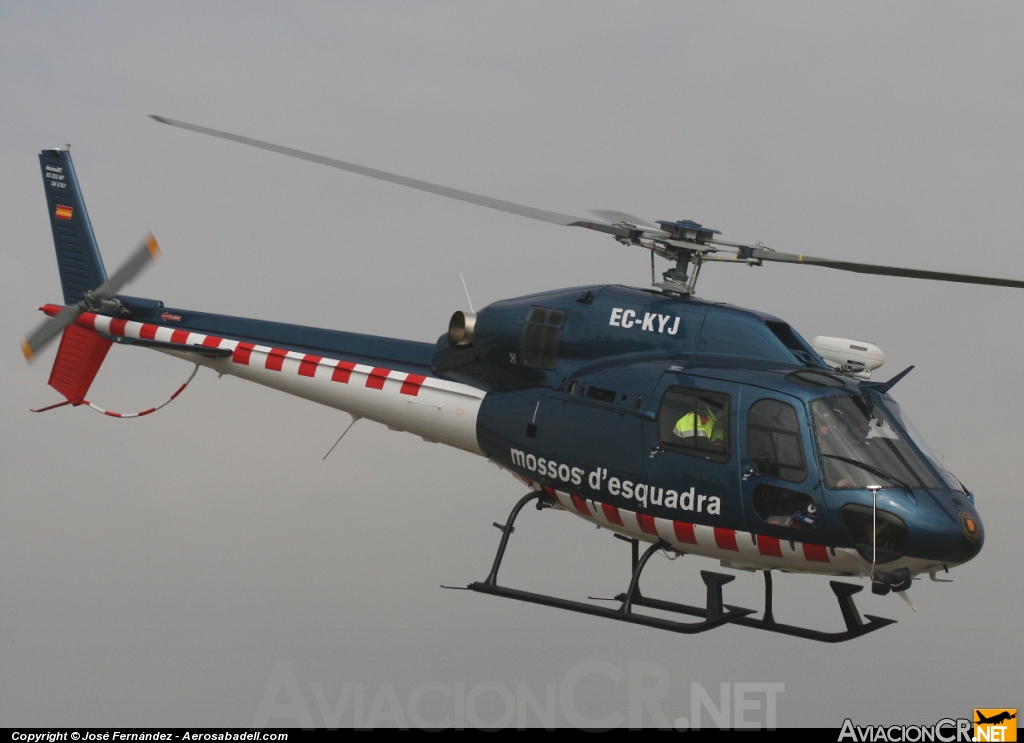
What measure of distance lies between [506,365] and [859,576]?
3.87m

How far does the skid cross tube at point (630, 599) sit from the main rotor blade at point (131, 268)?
5579 millimetres

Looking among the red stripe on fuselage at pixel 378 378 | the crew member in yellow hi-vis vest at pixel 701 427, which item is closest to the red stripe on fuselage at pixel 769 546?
the crew member in yellow hi-vis vest at pixel 701 427

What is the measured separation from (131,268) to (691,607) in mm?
7580

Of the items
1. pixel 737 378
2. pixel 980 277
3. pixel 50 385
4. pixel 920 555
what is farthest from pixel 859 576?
pixel 50 385

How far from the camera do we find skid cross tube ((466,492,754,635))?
34.5 ft

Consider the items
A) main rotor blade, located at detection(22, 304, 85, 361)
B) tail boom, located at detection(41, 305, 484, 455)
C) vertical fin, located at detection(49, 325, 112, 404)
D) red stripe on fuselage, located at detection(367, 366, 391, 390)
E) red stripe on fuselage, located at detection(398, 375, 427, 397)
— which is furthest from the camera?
vertical fin, located at detection(49, 325, 112, 404)

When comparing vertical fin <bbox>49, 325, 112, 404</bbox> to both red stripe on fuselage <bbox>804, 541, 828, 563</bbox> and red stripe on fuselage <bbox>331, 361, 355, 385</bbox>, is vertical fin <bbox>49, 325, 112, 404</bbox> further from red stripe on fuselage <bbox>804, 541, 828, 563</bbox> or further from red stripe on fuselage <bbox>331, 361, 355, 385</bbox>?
red stripe on fuselage <bbox>804, 541, 828, 563</bbox>

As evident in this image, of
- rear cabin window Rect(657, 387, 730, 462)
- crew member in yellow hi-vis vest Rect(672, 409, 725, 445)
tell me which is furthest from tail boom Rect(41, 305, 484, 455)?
crew member in yellow hi-vis vest Rect(672, 409, 725, 445)

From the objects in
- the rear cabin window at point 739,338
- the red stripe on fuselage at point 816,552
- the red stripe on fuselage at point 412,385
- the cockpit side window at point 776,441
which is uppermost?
the rear cabin window at point 739,338

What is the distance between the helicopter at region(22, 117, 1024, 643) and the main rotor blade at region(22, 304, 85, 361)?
113 inches

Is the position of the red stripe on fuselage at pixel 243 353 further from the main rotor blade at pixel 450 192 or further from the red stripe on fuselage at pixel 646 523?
the red stripe on fuselage at pixel 646 523

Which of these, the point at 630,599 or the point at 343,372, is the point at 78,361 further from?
the point at 630,599

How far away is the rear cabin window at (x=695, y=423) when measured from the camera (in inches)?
397

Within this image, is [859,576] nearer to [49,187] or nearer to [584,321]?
[584,321]
